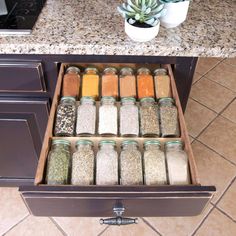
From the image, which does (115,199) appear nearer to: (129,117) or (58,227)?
(129,117)

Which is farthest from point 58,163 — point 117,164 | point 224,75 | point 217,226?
point 224,75

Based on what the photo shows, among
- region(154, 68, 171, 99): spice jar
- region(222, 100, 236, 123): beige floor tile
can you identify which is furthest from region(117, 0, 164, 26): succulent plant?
region(222, 100, 236, 123): beige floor tile

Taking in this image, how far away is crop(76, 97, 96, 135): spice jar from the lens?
2.97ft

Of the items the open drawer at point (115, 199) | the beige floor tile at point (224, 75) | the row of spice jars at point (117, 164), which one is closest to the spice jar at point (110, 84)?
the row of spice jars at point (117, 164)

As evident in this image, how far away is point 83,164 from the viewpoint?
824 mm

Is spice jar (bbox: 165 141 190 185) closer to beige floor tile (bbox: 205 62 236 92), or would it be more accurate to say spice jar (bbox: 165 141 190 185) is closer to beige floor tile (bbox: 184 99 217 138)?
beige floor tile (bbox: 184 99 217 138)

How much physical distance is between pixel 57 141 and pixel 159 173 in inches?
12.9

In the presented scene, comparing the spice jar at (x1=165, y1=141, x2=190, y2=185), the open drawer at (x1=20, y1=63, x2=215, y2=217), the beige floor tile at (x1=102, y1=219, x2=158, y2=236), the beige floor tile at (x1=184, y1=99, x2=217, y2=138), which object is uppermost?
the beige floor tile at (x1=184, y1=99, x2=217, y2=138)

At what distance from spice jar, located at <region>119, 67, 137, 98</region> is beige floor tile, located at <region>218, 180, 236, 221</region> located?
87 cm

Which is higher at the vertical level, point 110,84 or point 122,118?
point 110,84

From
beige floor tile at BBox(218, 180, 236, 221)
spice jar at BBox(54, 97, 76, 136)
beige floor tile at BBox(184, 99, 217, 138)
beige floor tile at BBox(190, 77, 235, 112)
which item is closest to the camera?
spice jar at BBox(54, 97, 76, 136)

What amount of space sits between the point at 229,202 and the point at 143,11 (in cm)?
116

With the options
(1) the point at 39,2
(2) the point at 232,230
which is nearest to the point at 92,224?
(2) the point at 232,230

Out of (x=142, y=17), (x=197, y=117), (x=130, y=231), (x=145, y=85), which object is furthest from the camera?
(x=197, y=117)
